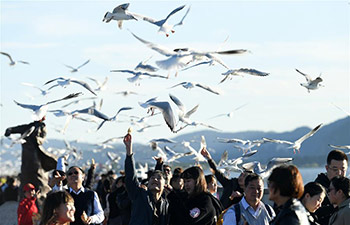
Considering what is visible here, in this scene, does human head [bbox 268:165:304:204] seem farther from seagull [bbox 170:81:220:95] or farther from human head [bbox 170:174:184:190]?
seagull [bbox 170:81:220:95]

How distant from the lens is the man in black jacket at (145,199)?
29.8 ft

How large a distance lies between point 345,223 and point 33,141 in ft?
44.7

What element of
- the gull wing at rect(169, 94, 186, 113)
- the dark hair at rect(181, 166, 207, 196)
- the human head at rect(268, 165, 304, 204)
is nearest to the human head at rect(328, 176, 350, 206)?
the dark hair at rect(181, 166, 207, 196)

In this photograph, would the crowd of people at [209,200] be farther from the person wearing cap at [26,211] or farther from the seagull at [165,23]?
the seagull at [165,23]

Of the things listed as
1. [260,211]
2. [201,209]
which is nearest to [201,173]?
[201,209]

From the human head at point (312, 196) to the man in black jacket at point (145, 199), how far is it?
182 cm

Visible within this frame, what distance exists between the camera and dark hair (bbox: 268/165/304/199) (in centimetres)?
634

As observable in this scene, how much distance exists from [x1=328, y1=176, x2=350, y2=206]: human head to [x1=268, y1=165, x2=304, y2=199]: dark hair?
184 centimetres

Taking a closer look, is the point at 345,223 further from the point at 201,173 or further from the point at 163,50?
the point at 163,50

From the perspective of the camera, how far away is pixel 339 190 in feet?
26.8

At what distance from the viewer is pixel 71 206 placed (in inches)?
267

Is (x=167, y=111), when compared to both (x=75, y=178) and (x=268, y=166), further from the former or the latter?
(x=75, y=178)

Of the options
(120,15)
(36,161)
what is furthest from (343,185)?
(36,161)

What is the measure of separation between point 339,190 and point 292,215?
6.83 feet
